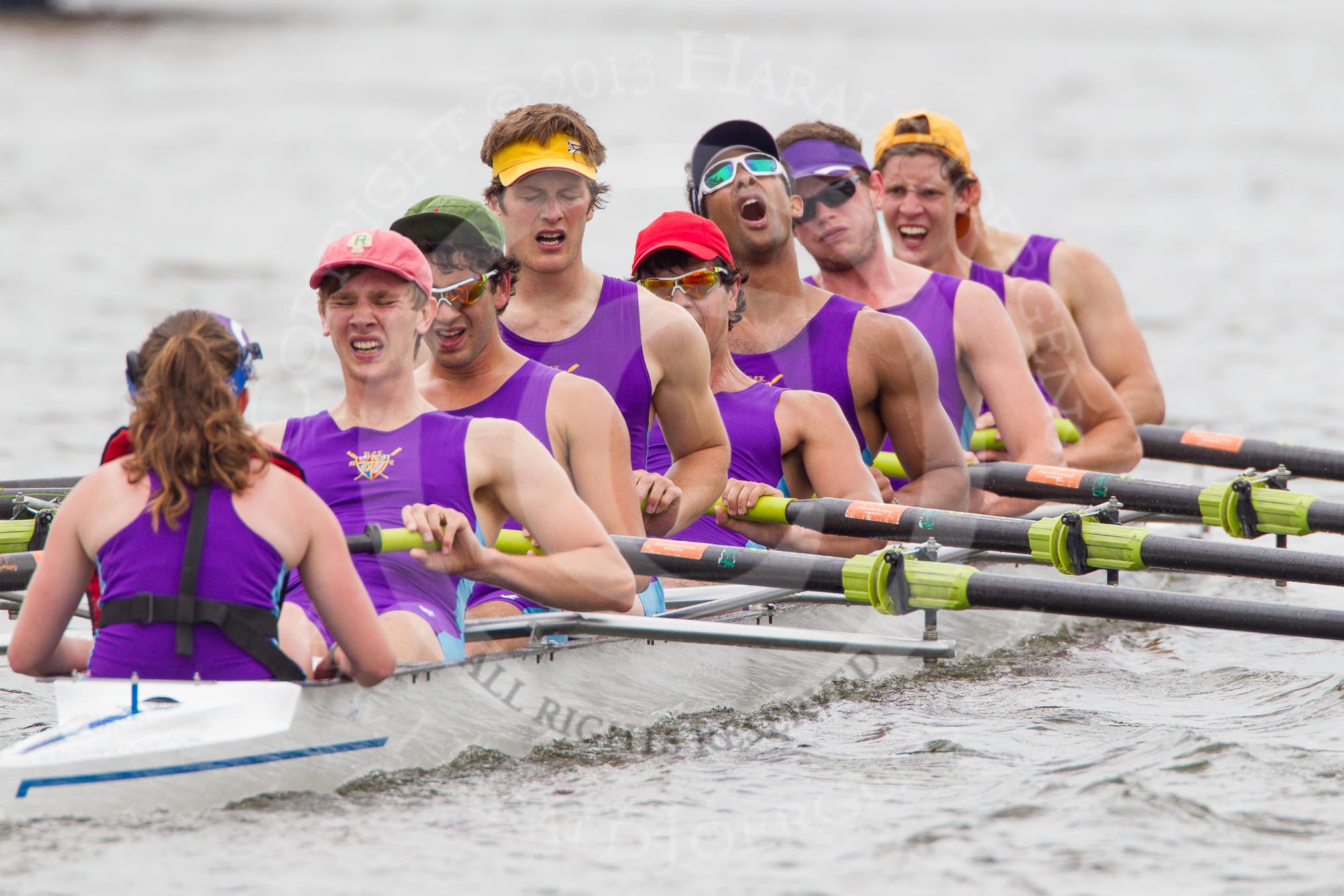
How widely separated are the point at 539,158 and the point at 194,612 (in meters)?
2.33

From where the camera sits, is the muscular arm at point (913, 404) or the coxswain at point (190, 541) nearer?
the coxswain at point (190, 541)

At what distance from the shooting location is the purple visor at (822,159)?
22.4 feet

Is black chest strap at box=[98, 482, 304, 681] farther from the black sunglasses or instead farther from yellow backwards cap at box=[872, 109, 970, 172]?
yellow backwards cap at box=[872, 109, 970, 172]

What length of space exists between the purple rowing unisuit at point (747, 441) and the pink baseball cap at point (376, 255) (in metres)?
1.67

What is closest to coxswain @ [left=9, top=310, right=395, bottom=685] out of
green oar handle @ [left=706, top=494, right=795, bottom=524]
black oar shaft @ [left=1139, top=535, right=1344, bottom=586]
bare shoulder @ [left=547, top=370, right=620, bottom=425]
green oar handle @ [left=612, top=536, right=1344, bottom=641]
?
bare shoulder @ [left=547, top=370, right=620, bottom=425]

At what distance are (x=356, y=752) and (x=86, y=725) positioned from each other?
68cm

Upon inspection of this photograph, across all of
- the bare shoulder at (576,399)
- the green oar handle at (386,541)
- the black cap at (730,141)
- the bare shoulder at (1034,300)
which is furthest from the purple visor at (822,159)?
the green oar handle at (386,541)

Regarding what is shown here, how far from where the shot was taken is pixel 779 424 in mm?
5988

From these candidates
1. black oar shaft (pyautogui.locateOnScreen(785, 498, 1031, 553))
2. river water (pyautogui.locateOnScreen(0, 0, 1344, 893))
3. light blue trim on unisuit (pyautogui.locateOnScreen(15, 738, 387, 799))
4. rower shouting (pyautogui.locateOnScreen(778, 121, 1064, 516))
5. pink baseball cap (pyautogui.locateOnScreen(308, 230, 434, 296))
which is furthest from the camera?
rower shouting (pyautogui.locateOnScreen(778, 121, 1064, 516))

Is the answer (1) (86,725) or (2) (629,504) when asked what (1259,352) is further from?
(1) (86,725)

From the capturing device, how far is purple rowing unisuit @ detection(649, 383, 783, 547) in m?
5.98

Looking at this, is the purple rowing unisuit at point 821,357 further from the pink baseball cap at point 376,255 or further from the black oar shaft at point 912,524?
the pink baseball cap at point 376,255

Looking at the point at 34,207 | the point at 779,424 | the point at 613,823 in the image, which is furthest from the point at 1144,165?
the point at 613,823

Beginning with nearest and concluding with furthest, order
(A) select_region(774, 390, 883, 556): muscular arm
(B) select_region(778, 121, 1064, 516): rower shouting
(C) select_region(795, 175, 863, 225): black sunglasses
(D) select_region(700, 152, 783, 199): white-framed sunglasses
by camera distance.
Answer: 1. (A) select_region(774, 390, 883, 556): muscular arm
2. (D) select_region(700, 152, 783, 199): white-framed sunglasses
3. (C) select_region(795, 175, 863, 225): black sunglasses
4. (B) select_region(778, 121, 1064, 516): rower shouting
